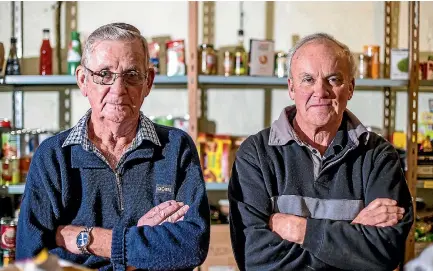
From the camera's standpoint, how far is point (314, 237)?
1.50 meters

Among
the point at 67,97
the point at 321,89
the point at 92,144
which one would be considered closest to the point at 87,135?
the point at 92,144

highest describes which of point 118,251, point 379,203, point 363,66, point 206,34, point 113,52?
point 206,34

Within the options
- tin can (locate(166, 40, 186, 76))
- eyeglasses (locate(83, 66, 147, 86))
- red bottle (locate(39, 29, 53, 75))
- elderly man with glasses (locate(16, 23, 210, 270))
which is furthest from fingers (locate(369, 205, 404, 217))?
red bottle (locate(39, 29, 53, 75))

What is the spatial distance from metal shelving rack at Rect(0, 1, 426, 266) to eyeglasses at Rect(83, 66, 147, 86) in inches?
53.8

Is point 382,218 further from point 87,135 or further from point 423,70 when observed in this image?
Result: point 423,70

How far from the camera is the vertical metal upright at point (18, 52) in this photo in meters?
3.29

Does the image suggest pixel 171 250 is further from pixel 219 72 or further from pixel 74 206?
pixel 219 72

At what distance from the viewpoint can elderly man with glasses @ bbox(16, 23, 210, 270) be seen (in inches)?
56.9

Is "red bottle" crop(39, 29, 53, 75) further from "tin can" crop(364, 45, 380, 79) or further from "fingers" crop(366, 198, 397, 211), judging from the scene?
"fingers" crop(366, 198, 397, 211)

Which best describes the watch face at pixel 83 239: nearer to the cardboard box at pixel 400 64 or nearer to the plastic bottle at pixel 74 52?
the plastic bottle at pixel 74 52

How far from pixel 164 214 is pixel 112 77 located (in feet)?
1.27

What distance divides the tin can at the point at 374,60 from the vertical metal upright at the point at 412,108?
0.20 metres

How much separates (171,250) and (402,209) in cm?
65

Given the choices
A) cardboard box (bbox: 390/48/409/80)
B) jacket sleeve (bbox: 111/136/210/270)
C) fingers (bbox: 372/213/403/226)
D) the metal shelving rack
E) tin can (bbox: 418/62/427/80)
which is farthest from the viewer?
tin can (bbox: 418/62/427/80)
